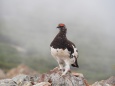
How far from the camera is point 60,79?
19438mm

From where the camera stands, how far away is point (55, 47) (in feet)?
61.5

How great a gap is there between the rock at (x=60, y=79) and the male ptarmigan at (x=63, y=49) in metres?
0.40

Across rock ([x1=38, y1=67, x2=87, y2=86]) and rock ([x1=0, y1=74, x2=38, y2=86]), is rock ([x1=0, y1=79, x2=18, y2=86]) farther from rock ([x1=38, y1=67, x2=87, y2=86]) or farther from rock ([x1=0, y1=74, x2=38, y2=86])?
rock ([x1=38, y1=67, x2=87, y2=86])

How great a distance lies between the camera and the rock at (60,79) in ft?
63.6

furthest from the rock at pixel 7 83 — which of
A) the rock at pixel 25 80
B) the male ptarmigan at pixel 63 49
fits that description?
the male ptarmigan at pixel 63 49

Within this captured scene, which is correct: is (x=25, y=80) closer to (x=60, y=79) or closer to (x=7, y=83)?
(x=7, y=83)

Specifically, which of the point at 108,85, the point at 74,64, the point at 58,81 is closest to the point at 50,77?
the point at 58,81

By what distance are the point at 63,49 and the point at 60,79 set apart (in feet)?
6.45

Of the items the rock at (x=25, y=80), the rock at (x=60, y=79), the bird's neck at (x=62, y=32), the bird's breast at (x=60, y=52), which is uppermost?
the bird's neck at (x=62, y=32)

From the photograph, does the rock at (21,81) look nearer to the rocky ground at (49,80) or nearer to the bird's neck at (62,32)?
the rocky ground at (49,80)

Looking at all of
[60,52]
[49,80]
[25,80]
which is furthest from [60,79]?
[25,80]

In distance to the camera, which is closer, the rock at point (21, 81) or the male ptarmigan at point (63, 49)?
the male ptarmigan at point (63, 49)

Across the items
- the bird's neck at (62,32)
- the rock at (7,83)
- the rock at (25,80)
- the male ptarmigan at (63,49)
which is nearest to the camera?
the male ptarmigan at (63,49)

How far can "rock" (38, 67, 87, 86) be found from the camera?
1939cm
